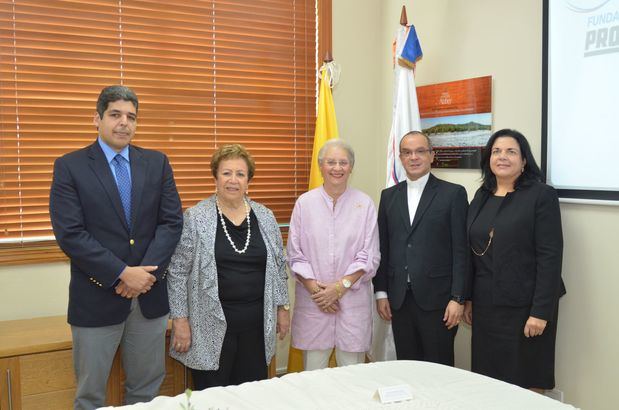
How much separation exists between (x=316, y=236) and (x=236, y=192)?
0.46m

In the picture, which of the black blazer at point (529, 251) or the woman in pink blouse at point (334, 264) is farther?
the woman in pink blouse at point (334, 264)

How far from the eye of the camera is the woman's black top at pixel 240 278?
2.38 meters

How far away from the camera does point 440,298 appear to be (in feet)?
8.38

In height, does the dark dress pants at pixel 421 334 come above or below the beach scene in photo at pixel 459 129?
below

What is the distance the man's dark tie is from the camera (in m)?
2.26

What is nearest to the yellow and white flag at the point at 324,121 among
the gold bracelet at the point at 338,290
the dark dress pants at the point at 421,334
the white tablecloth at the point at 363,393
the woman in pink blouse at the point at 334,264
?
the woman in pink blouse at the point at 334,264

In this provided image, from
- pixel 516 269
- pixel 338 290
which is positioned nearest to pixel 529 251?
pixel 516 269

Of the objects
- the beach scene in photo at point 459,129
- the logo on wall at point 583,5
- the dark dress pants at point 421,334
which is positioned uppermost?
the logo on wall at point 583,5

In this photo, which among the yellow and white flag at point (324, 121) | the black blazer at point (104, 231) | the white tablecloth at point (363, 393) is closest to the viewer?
the white tablecloth at point (363, 393)

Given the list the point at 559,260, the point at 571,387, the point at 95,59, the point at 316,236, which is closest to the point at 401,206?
the point at 316,236

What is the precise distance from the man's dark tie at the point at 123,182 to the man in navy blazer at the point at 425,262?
1249 mm

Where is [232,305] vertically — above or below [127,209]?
below

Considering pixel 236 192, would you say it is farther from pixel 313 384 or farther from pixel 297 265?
pixel 313 384

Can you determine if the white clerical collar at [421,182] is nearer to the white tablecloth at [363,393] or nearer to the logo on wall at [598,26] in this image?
the logo on wall at [598,26]
